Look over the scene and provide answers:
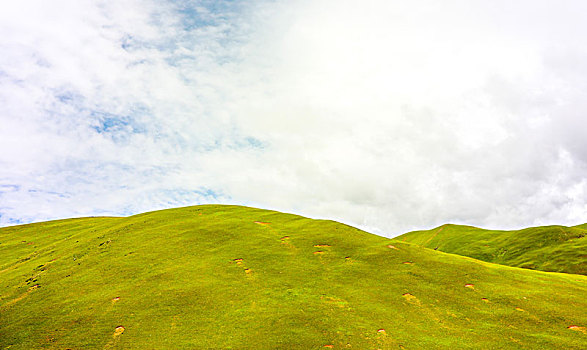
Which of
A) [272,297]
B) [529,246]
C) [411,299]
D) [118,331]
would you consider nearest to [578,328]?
[411,299]

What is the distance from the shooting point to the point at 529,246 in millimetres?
130000

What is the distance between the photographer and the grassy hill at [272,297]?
31797mm

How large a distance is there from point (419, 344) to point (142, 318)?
3029cm

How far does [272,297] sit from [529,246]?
136755 millimetres

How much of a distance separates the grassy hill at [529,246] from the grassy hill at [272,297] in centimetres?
7518

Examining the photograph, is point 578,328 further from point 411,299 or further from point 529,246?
point 529,246

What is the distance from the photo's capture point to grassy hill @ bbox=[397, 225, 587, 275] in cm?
10694

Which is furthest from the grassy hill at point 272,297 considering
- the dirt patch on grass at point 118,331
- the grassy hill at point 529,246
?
the grassy hill at point 529,246

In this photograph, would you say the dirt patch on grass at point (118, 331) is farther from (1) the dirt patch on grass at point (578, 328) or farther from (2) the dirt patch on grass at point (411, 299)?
(1) the dirt patch on grass at point (578, 328)

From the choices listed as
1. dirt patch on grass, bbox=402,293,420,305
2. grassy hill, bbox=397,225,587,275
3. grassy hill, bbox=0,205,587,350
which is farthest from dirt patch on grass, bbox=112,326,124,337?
grassy hill, bbox=397,225,587,275

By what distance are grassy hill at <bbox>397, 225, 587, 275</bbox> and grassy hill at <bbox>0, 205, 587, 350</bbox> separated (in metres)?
75.2

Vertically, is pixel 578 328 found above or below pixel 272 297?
below

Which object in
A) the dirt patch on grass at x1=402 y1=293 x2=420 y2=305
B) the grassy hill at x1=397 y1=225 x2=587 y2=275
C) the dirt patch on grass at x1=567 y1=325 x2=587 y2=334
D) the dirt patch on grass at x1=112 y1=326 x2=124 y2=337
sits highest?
the grassy hill at x1=397 y1=225 x2=587 y2=275

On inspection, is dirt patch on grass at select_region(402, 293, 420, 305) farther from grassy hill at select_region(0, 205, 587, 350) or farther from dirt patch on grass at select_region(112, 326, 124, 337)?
dirt patch on grass at select_region(112, 326, 124, 337)
